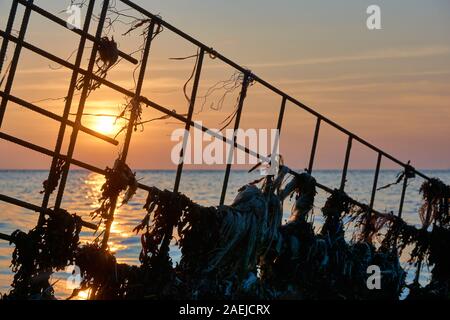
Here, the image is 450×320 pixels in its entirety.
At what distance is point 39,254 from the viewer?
6438 mm

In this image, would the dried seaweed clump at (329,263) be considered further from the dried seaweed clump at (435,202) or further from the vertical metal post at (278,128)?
the dried seaweed clump at (435,202)

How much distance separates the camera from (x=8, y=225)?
83.5 feet

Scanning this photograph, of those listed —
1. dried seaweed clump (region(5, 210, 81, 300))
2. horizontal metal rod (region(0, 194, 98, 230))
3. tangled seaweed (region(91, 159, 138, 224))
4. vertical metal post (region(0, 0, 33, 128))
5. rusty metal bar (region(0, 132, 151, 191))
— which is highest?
vertical metal post (region(0, 0, 33, 128))

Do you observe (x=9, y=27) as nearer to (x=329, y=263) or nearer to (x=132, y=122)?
(x=132, y=122)

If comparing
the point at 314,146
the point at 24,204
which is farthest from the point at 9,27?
the point at 314,146

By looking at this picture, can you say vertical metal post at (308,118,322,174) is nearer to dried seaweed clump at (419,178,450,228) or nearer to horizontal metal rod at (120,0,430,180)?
horizontal metal rod at (120,0,430,180)

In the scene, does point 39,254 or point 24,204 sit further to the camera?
point 39,254

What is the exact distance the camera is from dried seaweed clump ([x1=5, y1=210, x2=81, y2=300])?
6.39m

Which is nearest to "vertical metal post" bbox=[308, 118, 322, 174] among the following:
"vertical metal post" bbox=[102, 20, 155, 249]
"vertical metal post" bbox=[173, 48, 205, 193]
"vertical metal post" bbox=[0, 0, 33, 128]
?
"vertical metal post" bbox=[173, 48, 205, 193]

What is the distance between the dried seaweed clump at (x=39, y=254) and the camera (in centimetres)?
639

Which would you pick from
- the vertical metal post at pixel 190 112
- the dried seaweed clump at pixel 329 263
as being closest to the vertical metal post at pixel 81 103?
the vertical metal post at pixel 190 112

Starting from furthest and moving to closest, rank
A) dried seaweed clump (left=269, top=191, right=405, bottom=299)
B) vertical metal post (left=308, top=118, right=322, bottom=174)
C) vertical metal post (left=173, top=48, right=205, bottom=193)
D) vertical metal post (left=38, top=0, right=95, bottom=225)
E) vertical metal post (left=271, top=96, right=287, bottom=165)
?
1. vertical metal post (left=308, top=118, right=322, bottom=174)
2. dried seaweed clump (left=269, top=191, right=405, bottom=299)
3. vertical metal post (left=271, top=96, right=287, bottom=165)
4. vertical metal post (left=173, top=48, right=205, bottom=193)
5. vertical metal post (left=38, top=0, right=95, bottom=225)

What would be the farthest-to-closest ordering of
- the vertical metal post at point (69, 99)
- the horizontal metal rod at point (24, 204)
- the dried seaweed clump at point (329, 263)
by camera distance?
the dried seaweed clump at point (329, 263), the vertical metal post at point (69, 99), the horizontal metal rod at point (24, 204)
